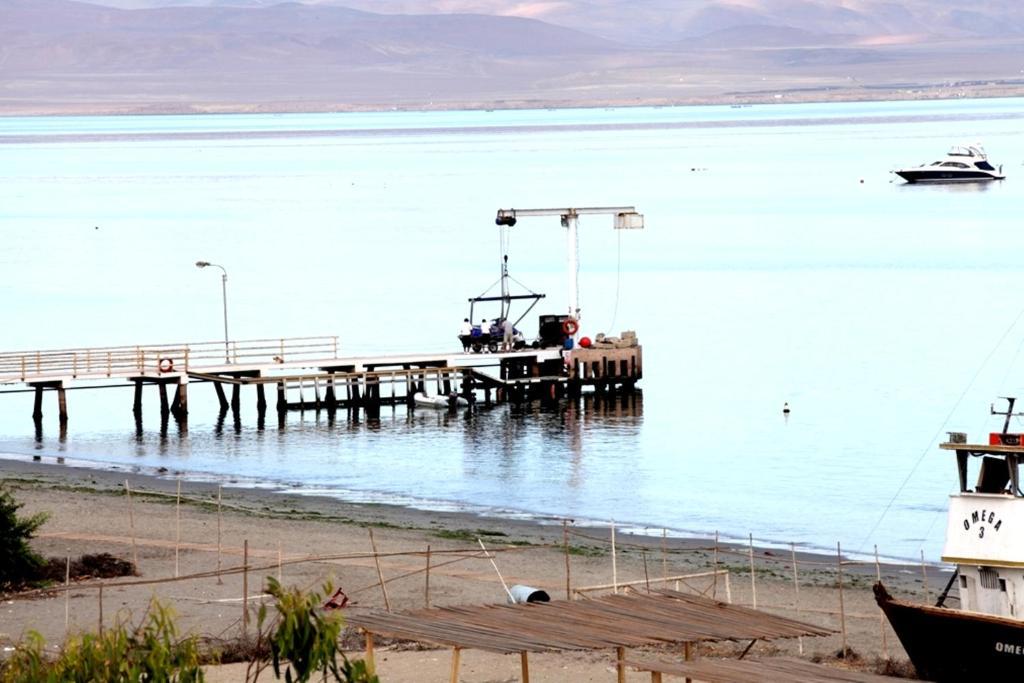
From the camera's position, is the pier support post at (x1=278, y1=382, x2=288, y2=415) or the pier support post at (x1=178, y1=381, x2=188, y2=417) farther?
the pier support post at (x1=278, y1=382, x2=288, y2=415)

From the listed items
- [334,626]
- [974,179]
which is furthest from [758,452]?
[974,179]

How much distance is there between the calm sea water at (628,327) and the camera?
4869 centimetres

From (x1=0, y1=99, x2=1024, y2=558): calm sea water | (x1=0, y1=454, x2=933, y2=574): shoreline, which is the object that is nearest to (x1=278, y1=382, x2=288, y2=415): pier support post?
(x1=0, y1=99, x2=1024, y2=558): calm sea water

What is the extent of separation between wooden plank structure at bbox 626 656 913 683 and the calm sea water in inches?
807

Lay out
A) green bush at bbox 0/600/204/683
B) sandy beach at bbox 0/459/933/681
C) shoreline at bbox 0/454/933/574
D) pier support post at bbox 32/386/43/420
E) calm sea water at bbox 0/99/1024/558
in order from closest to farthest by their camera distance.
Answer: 1. green bush at bbox 0/600/204/683
2. sandy beach at bbox 0/459/933/681
3. shoreline at bbox 0/454/933/574
4. calm sea water at bbox 0/99/1024/558
5. pier support post at bbox 32/386/43/420

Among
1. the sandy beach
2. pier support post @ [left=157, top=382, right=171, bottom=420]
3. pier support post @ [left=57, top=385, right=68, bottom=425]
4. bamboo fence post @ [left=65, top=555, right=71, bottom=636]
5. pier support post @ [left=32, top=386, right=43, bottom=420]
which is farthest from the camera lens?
pier support post @ [left=157, top=382, right=171, bottom=420]

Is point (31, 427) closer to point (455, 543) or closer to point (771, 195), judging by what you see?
point (455, 543)

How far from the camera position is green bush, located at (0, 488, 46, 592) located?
1206 inches

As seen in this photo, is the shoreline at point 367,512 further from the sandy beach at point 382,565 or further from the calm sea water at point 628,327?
the calm sea water at point 628,327

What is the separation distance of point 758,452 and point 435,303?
42686 millimetres

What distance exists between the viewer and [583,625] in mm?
21922

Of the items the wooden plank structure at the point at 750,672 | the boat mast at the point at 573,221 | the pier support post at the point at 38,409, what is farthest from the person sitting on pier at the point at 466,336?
the wooden plank structure at the point at 750,672

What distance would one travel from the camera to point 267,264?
118562 mm

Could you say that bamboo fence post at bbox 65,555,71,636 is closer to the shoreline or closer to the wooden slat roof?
the wooden slat roof
